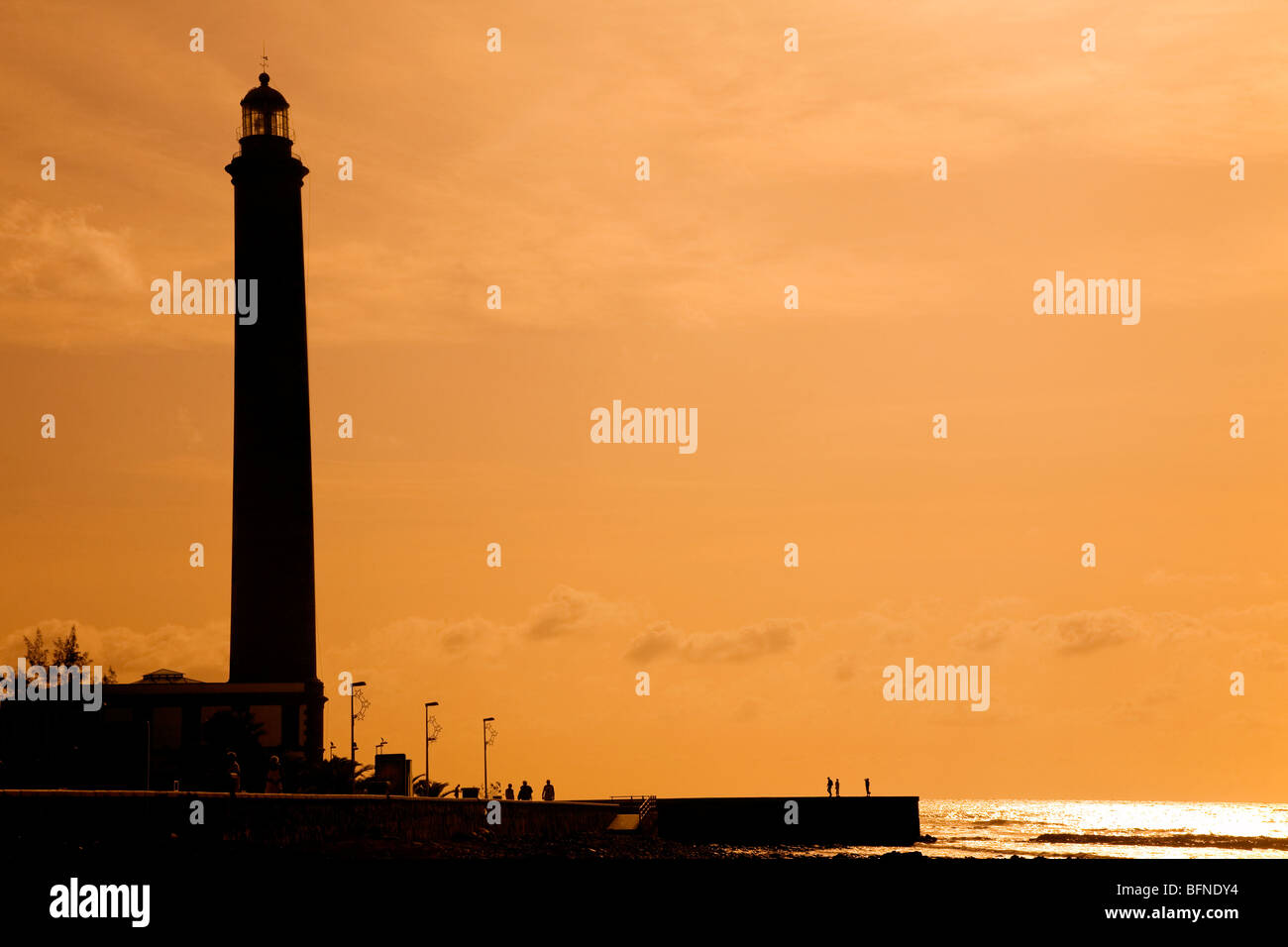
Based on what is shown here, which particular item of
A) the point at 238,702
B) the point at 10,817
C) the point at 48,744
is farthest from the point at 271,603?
the point at 10,817

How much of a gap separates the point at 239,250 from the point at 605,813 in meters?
31.8

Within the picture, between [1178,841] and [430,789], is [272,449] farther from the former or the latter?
[1178,841]

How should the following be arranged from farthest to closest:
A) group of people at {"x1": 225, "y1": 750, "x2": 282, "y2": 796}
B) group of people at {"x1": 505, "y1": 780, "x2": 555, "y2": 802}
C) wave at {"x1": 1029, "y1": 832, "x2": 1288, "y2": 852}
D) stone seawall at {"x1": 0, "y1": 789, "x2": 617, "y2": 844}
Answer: wave at {"x1": 1029, "y1": 832, "x2": 1288, "y2": 852} < group of people at {"x1": 505, "y1": 780, "x2": 555, "y2": 802} < group of people at {"x1": 225, "y1": 750, "x2": 282, "y2": 796} < stone seawall at {"x1": 0, "y1": 789, "x2": 617, "y2": 844}

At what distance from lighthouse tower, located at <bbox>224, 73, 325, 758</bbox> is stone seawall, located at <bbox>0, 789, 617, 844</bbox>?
78.1 ft

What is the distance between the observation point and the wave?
86.9m

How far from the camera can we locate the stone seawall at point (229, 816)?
2439 centimetres

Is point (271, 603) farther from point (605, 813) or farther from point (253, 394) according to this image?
point (605, 813)

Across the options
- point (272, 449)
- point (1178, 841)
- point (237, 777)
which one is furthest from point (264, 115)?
point (1178, 841)

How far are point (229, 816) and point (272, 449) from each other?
41.4 m

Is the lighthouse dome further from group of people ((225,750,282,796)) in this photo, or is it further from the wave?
the wave

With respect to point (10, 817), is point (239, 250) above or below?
above

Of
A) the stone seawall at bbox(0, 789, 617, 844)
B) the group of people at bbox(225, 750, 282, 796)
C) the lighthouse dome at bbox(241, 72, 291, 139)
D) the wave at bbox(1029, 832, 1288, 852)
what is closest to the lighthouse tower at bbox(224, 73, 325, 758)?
the lighthouse dome at bbox(241, 72, 291, 139)
